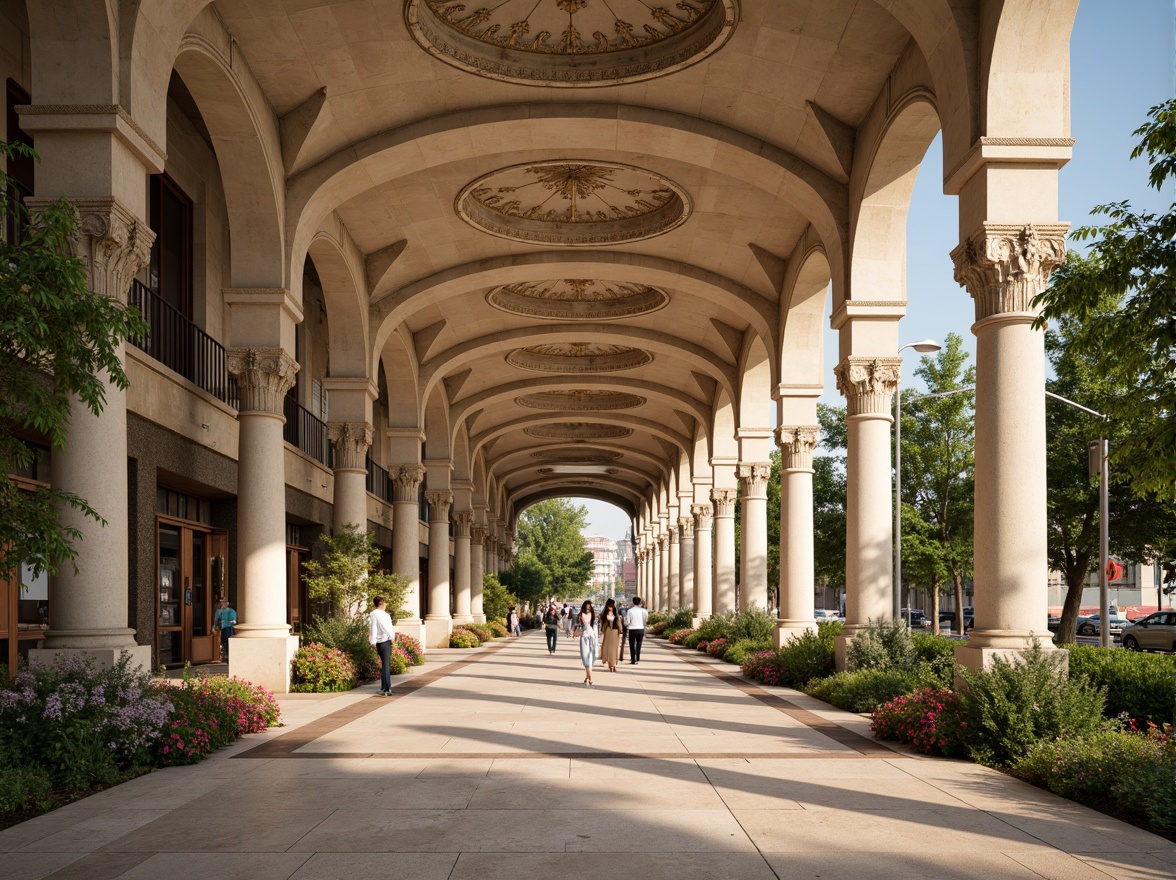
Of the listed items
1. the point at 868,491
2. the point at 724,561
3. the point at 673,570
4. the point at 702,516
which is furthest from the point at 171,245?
the point at 673,570

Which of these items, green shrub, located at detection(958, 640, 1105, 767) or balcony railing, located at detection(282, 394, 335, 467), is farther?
balcony railing, located at detection(282, 394, 335, 467)

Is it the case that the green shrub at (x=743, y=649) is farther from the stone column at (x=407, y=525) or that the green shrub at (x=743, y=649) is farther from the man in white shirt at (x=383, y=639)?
the man in white shirt at (x=383, y=639)

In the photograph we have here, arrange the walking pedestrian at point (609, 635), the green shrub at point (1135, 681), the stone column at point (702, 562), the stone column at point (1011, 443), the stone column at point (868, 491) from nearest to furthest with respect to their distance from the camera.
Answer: the stone column at point (1011, 443)
the green shrub at point (1135, 681)
the stone column at point (868, 491)
the walking pedestrian at point (609, 635)
the stone column at point (702, 562)

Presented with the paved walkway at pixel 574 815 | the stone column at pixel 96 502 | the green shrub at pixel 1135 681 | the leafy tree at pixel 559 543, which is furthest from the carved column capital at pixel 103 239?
the leafy tree at pixel 559 543

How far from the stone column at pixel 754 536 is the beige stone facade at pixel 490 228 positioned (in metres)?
0.11

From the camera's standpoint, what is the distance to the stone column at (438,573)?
111ft

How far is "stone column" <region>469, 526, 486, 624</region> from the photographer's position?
149 ft

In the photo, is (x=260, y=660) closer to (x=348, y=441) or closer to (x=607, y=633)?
(x=348, y=441)

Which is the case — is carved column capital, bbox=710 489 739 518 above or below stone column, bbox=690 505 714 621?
above

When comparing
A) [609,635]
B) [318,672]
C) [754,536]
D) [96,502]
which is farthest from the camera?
[754,536]

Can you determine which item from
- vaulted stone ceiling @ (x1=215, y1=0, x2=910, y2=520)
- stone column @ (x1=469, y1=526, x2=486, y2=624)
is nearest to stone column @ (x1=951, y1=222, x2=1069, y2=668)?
vaulted stone ceiling @ (x1=215, y1=0, x2=910, y2=520)

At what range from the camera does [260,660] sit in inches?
653

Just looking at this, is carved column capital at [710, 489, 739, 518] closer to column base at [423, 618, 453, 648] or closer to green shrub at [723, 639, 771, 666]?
column base at [423, 618, 453, 648]

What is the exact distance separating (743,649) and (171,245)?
15.1m
